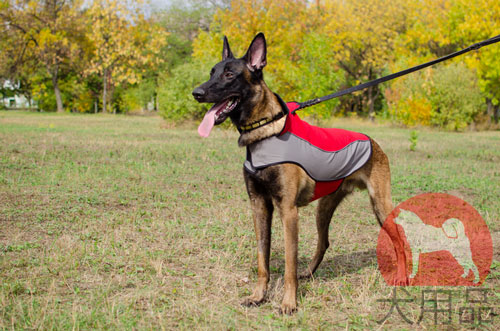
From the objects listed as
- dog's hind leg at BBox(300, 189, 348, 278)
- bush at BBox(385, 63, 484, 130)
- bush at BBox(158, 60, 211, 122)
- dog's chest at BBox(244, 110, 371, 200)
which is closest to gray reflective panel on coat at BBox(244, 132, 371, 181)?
dog's chest at BBox(244, 110, 371, 200)

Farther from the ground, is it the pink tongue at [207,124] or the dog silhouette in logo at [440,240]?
the pink tongue at [207,124]

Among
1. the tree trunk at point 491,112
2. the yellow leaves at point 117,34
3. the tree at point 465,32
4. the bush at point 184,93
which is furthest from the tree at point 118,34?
the tree trunk at point 491,112

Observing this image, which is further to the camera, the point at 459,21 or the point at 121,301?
the point at 459,21

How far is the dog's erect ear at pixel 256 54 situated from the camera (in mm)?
3834

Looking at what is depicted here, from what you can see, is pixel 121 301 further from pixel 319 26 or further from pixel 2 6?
pixel 2 6

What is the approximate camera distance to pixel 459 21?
27.1 metres

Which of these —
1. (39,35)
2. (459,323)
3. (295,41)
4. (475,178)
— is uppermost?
(39,35)

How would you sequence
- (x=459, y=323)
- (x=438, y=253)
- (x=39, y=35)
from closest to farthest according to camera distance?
(x=459, y=323) → (x=438, y=253) → (x=39, y=35)

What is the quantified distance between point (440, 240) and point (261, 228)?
2.98 m

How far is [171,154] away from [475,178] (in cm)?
765

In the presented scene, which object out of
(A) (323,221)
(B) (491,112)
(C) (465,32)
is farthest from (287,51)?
(A) (323,221)

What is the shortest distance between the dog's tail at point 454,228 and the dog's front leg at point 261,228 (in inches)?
127

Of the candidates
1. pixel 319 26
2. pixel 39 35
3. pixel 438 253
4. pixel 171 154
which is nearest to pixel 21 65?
pixel 39 35

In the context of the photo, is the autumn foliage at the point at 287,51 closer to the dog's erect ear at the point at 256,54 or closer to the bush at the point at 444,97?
the bush at the point at 444,97
